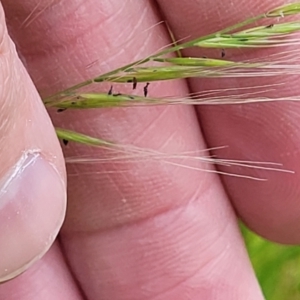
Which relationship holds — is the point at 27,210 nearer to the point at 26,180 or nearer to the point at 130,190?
the point at 26,180

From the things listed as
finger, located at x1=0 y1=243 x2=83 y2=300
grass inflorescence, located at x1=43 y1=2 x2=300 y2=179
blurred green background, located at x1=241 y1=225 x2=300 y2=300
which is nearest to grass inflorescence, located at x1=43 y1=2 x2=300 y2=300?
grass inflorescence, located at x1=43 y1=2 x2=300 y2=179

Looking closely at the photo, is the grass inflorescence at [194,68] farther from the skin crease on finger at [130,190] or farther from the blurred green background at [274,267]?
the blurred green background at [274,267]

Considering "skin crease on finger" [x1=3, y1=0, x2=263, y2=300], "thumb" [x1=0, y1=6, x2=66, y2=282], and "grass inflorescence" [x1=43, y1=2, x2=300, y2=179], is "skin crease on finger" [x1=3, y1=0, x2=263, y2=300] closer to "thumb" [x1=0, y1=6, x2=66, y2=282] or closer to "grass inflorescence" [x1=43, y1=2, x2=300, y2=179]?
"grass inflorescence" [x1=43, y1=2, x2=300, y2=179]

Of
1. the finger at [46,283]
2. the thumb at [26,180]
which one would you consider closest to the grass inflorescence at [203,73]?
the thumb at [26,180]

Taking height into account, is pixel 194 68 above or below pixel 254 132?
above

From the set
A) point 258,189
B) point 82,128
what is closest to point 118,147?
point 82,128

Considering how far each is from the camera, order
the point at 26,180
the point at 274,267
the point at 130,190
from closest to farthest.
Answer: the point at 26,180 → the point at 130,190 → the point at 274,267

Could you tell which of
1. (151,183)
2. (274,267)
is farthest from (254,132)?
(274,267)
